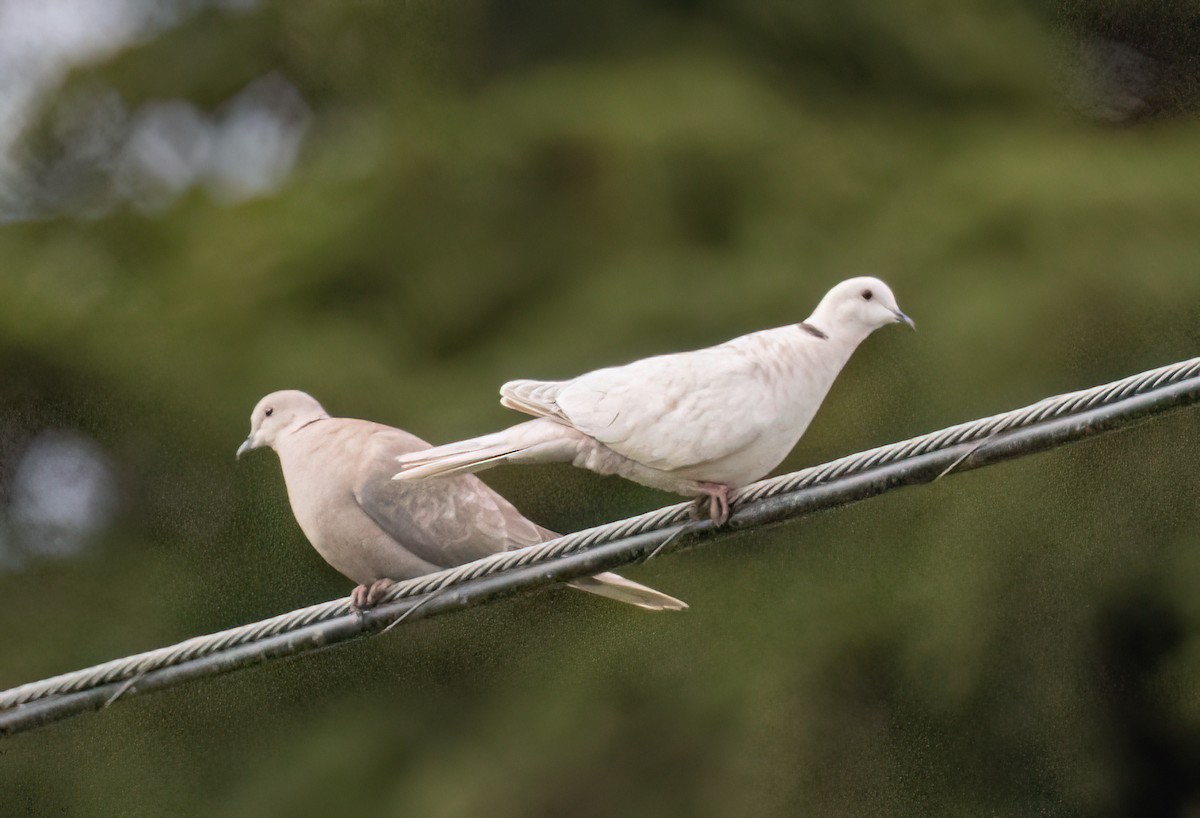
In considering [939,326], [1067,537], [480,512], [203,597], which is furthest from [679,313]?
[480,512]

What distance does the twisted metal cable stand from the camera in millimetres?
2963

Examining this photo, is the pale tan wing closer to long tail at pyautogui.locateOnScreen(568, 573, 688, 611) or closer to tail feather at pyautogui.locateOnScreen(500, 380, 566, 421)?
long tail at pyautogui.locateOnScreen(568, 573, 688, 611)

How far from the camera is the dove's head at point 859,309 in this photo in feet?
10.8

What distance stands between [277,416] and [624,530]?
102cm

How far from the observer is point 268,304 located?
6984 mm

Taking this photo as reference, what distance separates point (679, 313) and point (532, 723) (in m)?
1.59

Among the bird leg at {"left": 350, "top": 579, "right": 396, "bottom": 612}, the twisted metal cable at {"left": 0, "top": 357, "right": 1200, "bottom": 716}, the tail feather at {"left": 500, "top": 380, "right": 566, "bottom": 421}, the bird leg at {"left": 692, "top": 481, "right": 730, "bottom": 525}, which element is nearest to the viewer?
the twisted metal cable at {"left": 0, "top": 357, "right": 1200, "bottom": 716}

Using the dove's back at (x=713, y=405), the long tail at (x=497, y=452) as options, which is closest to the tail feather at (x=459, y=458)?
the long tail at (x=497, y=452)

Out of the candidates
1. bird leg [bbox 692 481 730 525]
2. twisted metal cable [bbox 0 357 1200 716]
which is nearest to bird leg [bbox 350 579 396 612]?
twisted metal cable [bbox 0 357 1200 716]

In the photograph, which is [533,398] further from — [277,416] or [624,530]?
[277,416]

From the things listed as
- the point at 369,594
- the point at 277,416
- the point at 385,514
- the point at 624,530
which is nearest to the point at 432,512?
the point at 385,514

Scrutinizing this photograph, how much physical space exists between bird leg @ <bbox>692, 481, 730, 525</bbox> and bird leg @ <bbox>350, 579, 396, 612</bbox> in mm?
685

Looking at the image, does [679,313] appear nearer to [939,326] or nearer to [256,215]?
[939,326]

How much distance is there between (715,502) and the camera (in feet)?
10.6
